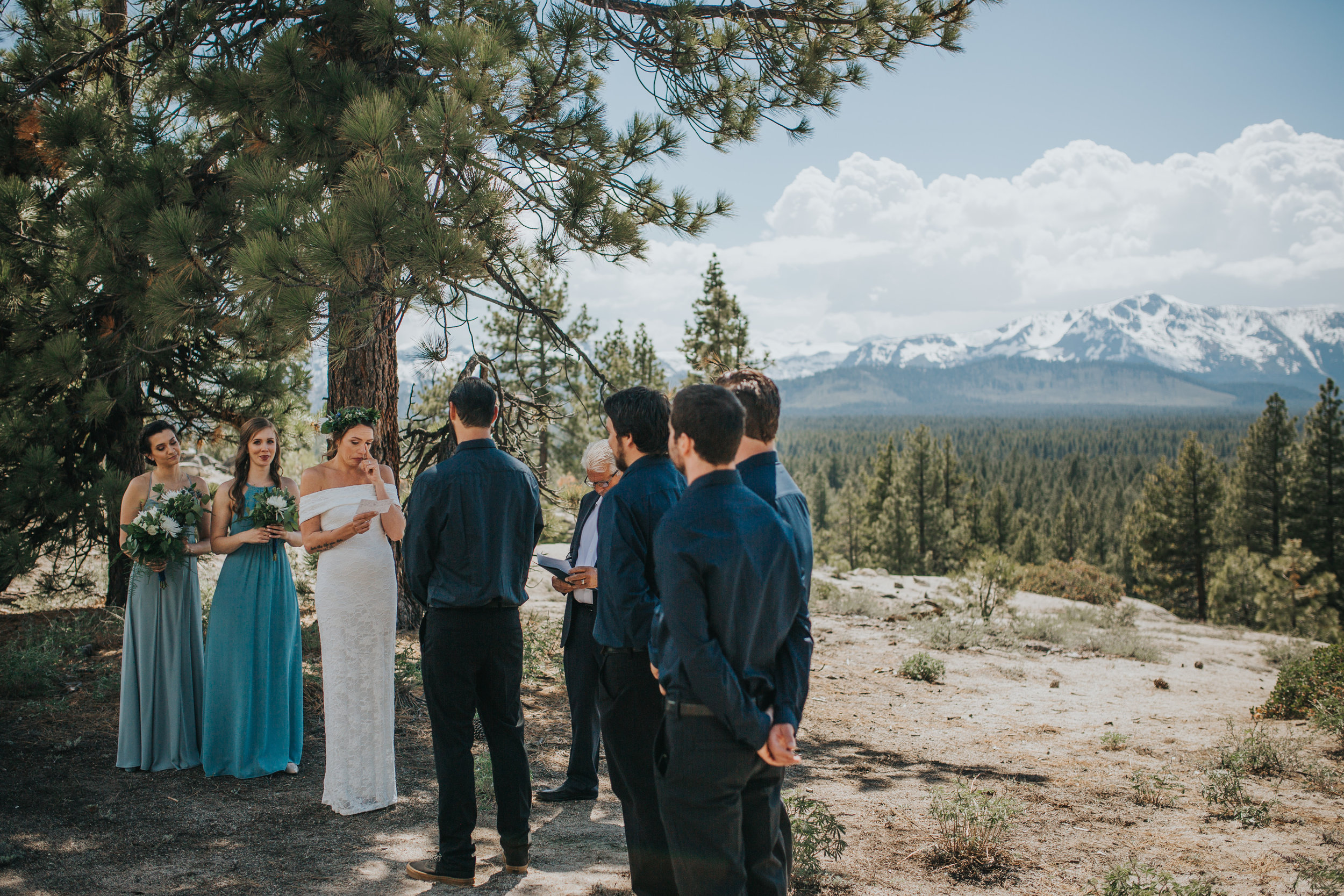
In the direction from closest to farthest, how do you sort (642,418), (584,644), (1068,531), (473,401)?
(642,418)
(473,401)
(584,644)
(1068,531)

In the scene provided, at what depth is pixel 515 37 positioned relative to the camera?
6047 millimetres

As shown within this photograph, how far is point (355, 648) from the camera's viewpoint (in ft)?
14.5

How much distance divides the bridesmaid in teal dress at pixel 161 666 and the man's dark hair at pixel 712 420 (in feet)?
14.0

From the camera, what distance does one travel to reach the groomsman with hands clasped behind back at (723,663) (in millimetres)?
2395

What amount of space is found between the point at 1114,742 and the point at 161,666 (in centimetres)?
692

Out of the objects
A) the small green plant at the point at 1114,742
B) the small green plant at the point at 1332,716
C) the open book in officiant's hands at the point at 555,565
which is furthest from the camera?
the small green plant at the point at 1114,742

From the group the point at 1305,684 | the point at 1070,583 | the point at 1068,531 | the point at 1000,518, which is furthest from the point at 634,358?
the point at 1068,531

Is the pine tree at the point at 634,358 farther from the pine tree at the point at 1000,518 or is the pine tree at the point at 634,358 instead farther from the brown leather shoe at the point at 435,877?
the pine tree at the point at 1000,518

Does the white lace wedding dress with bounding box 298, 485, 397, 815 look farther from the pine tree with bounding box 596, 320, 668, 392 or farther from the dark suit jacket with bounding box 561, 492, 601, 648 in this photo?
the pine tree with bounding box 596, 320, 668, 392

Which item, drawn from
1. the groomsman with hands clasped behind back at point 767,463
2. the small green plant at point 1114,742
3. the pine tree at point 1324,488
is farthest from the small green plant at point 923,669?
the pine tree at point 1324,488

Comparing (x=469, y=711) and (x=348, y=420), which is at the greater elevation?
(x=348, y=420)

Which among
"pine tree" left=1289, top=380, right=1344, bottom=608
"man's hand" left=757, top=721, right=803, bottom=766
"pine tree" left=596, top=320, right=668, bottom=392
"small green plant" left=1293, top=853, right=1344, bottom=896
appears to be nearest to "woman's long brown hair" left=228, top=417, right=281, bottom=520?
"man's hand" left=757, top=721, right=803, bottom=766

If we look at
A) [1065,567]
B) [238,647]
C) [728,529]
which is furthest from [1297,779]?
[1065,567]

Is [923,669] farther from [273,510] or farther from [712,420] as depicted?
[712,420]
